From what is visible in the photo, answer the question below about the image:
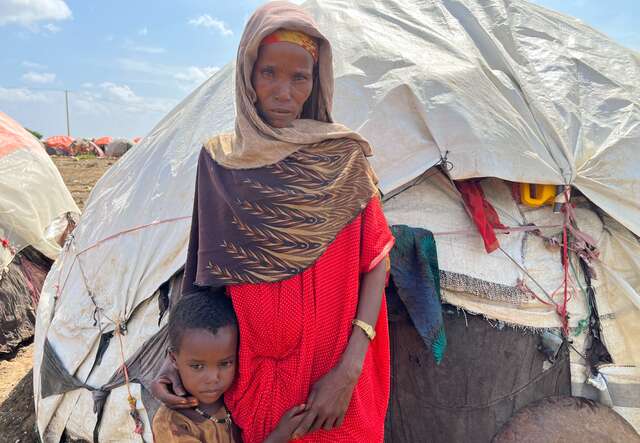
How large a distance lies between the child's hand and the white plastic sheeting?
3.34 meters

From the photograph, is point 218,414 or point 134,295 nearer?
point 218,414

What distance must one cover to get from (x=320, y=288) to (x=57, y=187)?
13.2ft

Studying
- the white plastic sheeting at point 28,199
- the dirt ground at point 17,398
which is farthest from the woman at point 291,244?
the white plastic sheeting at point 28,199

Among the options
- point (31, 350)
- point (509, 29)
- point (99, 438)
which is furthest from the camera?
point (31, 350)

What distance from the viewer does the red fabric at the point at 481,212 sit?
6.73ft

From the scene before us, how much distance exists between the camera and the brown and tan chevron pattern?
1326mm

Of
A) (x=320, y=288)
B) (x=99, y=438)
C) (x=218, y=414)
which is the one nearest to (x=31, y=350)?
(x=99, y=438)

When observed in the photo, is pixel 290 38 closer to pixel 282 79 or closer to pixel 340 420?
pixel 282 79

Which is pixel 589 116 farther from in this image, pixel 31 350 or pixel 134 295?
pixel 31 350

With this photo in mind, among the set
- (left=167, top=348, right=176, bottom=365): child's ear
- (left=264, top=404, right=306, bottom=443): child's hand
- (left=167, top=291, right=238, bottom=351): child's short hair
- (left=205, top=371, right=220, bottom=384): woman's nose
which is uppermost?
(left=167, top=291, right=238, bottom=351): child's short hair

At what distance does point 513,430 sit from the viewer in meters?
1.98

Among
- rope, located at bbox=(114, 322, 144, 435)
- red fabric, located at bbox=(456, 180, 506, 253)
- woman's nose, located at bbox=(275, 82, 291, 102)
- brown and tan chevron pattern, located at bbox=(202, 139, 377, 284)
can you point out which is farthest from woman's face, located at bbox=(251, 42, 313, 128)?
rope, located at bbox=(114, 322, 144, 435)

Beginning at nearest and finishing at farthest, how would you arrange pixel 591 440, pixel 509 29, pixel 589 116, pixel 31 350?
pixel 591 440 < pixel 589 116 < pixel 509 29 < pixel 31 350

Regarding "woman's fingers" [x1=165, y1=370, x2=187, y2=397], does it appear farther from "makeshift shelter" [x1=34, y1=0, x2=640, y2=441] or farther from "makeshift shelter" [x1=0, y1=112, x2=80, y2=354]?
"makeshift shelter" [x1=0, y1=112, x2=80, y2=354]
